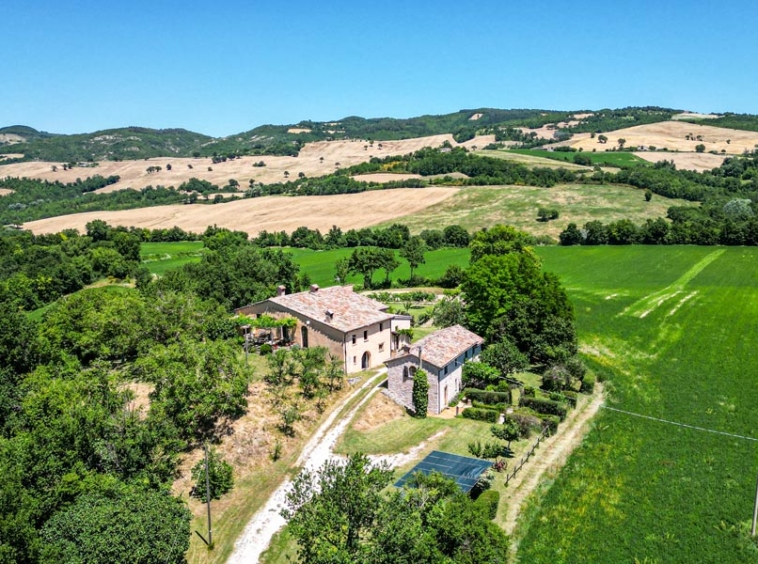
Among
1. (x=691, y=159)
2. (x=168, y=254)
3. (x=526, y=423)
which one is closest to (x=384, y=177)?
(x=168, y=254)

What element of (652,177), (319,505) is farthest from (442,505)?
(652,177)

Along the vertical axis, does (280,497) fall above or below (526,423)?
below

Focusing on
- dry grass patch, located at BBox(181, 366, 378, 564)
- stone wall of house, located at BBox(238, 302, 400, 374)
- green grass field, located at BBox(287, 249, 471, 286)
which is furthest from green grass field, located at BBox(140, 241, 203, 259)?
dry grass patch, located at BBox(181, 366, 378, 564)

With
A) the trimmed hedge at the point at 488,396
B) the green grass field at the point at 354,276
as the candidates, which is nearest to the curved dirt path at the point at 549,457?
the trimmed hedge at the point at 488,396

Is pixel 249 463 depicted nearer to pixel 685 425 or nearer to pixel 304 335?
pixel 304 335

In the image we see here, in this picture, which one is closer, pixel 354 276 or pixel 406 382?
pixel 406 382

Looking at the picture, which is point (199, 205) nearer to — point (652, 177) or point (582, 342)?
point (652, 177)

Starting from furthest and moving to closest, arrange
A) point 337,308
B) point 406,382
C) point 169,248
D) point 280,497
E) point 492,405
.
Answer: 1. point 169,248
2. point 337,308
3. point 492,405
4. point 406,382
5. point 280,497
